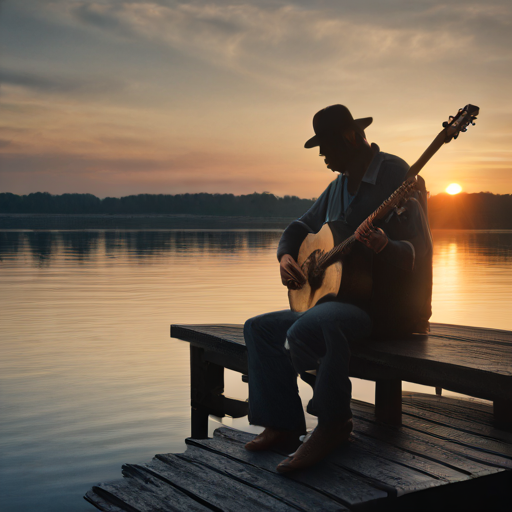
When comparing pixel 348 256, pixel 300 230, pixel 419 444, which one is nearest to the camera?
pixel 348 256

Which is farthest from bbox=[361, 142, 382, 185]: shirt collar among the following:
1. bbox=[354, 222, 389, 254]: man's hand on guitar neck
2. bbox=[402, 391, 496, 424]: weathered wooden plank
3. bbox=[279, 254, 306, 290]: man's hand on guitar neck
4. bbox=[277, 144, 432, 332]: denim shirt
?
bbox=[402, 391, 496, 424]: weathered wooden plank

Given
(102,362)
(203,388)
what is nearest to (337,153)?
(203,388)

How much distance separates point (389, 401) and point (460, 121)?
1934 millimetres

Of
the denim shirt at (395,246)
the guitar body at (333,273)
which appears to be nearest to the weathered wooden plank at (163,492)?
the guitar body at (333,273)

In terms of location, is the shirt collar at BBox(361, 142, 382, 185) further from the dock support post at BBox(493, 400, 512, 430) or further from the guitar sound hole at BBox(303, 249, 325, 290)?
the dock support post at BBox(493, 400, 512, 430)

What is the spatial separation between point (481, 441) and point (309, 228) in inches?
70.8

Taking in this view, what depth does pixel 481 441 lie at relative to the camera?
394 cm

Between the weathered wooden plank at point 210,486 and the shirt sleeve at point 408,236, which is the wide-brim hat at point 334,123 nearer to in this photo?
the shirt sleeve at point 408,236

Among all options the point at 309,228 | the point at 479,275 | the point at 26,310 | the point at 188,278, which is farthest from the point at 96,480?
the point at 479,275

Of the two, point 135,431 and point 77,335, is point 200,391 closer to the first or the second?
point 135,431

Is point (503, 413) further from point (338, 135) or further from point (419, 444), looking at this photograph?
point (338, 135)

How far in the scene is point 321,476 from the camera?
11.0ft

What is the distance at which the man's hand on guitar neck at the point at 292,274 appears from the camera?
420cm

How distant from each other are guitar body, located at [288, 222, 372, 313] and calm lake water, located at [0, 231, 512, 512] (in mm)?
2093
